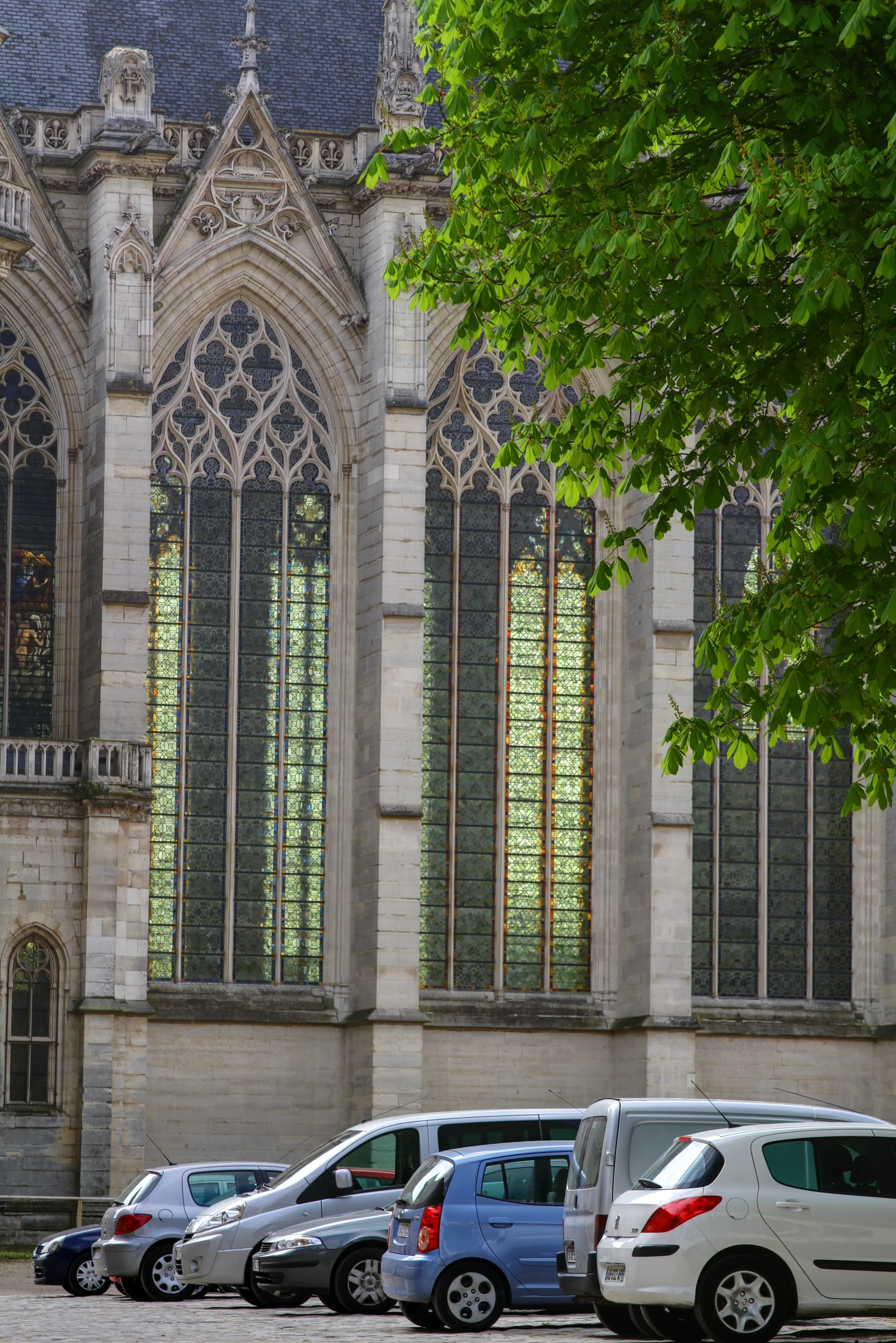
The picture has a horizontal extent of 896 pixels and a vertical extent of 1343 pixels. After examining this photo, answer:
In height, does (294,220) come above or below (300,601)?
above

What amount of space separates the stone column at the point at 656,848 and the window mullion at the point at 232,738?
491 centimetres

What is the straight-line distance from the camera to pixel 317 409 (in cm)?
2919

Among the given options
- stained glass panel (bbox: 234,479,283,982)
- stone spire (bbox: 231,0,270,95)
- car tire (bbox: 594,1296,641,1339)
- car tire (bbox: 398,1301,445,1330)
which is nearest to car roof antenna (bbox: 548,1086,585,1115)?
stained glass panel (bbox: 234,479,283,982)

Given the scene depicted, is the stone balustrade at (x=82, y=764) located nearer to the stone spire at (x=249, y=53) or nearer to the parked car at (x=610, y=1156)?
the stone spire at (x=249, y=53)

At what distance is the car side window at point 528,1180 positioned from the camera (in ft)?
50.6

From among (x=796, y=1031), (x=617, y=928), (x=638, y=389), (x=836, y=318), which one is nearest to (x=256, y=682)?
(x=617, y=928)

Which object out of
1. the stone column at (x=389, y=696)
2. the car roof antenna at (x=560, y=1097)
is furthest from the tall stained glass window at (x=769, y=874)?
the stone column at (x=389, y=696)

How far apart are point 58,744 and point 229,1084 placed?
4781 mm

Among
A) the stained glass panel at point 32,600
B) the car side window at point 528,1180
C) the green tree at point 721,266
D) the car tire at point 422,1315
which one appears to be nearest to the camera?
Answer: the green tree at point 721,266

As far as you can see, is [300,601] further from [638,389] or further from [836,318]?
[836,318]

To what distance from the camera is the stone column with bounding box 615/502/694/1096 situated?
27.9 metres

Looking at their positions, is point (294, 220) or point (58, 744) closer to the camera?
point (58, 744)

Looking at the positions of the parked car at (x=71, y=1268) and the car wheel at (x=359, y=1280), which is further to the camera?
the parked car at (x=71, y=1268)

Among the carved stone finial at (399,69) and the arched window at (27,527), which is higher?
the carved stone finial at (399,69)
